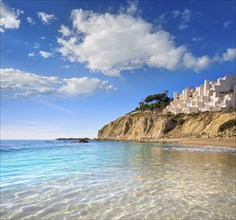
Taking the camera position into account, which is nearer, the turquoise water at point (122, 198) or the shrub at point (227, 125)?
the turquoise water at point (122, 198)

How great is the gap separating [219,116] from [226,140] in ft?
58.3

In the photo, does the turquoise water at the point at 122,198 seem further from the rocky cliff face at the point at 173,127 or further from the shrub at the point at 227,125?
the shrub at the point at 227,125

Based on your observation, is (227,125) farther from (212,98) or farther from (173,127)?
(212,98)

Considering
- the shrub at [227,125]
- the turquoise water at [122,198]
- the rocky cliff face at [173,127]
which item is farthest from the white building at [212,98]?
the turquoise water at [122,198]

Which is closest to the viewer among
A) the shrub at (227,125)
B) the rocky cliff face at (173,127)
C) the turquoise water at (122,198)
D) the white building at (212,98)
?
the turquoise water at (122,198)


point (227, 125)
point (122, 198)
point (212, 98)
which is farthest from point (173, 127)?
point (122, 198)

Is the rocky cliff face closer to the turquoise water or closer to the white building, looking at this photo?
the white building

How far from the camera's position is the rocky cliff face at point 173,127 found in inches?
1964

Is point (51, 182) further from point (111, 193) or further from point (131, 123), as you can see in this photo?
point (131, 123)

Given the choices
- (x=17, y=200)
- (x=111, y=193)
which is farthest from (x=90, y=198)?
(x=17, y=200)

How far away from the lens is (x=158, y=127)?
73.1m

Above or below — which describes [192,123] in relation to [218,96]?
below

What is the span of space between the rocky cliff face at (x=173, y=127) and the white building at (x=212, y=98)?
5505mm

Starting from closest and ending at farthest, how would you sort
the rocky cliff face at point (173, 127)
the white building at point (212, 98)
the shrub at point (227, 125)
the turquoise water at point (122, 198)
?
the turquoise water at point (122, 198)
the shrub at point (227, 125)
the rocky cliff face at point (173, 127)
the white building at point (212, 98)
